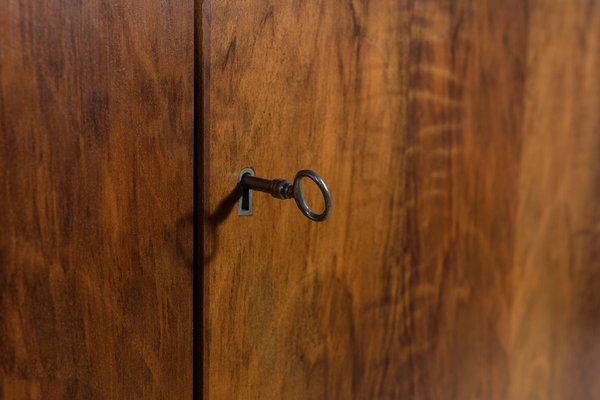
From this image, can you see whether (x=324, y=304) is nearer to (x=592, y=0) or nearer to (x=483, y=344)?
(x=483, y=344)

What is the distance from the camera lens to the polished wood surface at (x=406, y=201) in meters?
0.40

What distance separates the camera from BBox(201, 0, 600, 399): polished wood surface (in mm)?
398

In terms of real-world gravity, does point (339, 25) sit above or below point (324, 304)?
above

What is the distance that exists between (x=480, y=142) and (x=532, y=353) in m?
0.27

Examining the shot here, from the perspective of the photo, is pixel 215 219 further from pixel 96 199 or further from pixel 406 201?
pixel 406 201

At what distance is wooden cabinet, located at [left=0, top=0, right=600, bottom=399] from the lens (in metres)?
0.32

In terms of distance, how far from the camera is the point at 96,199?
0.33 metres

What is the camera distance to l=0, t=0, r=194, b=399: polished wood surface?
0.31 meters

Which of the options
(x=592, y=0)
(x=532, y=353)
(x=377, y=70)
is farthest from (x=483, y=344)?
(x=592, y=0)

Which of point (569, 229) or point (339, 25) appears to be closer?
point (339, 25)

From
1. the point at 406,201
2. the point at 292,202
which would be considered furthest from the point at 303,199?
the point at 406,201

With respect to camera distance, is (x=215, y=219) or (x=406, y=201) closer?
(x=215, y=219)

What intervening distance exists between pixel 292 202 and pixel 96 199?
15 centimetres

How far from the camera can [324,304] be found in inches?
17.9
